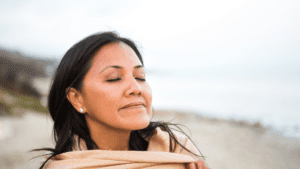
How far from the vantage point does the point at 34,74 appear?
13750 millimetres

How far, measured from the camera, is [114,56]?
74.4 inches

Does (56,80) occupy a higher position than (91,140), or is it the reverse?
(56,80)

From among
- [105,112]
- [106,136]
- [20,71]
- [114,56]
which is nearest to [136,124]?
[105,112]

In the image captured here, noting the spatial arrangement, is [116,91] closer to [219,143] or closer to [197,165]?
[197,165]

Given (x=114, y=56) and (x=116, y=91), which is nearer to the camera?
(x=116, y=91)

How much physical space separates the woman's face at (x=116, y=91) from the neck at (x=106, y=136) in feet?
0.22

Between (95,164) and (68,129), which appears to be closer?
(95,164)

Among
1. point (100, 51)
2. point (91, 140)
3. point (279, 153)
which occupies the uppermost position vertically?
point (100, 51)

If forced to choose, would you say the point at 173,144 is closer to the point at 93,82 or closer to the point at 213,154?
the point at 93,82

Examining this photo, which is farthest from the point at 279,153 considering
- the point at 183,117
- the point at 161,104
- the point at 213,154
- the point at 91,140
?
the point at 161,104

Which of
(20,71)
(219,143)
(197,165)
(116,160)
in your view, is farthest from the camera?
(20,71)

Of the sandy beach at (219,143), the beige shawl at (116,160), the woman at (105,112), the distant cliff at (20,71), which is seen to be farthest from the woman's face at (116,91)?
the distant cliff at (20,71)

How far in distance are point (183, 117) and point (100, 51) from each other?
9.30 m

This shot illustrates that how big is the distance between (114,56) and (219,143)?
6.24 metres
